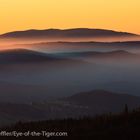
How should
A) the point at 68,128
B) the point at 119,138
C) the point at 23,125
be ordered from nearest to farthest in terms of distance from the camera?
the point at 119,138 < the point at 68,128 < the point at 23,125

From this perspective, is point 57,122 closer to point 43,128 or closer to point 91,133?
point 43,128

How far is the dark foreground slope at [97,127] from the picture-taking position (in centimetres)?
2714

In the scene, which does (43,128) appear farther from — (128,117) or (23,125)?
(128,117)

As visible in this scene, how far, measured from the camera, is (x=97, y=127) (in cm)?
2842

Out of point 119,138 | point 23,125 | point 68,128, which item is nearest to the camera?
point 119,138

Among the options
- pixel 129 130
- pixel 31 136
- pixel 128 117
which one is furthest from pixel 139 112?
pixel 31 136

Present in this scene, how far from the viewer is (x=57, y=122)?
30453mm

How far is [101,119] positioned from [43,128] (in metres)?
2.45

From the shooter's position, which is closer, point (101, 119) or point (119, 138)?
point (119, 138)

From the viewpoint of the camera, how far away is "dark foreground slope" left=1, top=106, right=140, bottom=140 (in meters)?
27.1

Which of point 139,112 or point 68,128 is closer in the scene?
point 68,128

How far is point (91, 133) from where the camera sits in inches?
1084

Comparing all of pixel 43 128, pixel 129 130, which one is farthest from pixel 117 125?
pixel 43 128

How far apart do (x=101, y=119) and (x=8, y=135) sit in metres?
4.05
